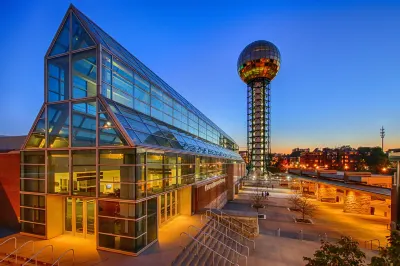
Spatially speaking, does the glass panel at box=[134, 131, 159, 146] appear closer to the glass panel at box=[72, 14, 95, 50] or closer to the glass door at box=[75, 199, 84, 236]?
the glass door at box=[75, 199, 84, 236]

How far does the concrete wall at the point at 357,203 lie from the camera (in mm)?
28656

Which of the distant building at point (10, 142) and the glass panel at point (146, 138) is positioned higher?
the glass panel at point (146, 138)

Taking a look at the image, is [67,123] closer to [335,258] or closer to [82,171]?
[82,171]

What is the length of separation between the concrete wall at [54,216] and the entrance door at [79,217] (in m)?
0.28

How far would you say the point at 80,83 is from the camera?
43.7 ft

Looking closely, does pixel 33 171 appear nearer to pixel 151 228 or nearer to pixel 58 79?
pixel 58 79

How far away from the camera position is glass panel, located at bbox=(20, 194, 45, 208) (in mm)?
13422

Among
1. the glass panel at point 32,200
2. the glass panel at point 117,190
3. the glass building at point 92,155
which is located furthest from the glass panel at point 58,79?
the glass panel at point 32,200

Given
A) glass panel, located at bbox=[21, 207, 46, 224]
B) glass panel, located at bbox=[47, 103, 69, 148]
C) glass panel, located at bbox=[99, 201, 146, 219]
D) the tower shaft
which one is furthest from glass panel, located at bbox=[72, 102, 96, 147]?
the tower shaft

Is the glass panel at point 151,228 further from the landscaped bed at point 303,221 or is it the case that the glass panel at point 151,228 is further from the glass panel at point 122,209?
the landscaped bed at point 303,221

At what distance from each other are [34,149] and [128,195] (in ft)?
25.4

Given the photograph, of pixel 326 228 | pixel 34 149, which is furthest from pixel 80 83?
pixel 326 228

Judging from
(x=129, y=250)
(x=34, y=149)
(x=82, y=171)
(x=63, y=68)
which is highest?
(x=63, y=68)

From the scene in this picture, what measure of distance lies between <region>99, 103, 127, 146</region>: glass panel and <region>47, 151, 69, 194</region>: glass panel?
2991mm
